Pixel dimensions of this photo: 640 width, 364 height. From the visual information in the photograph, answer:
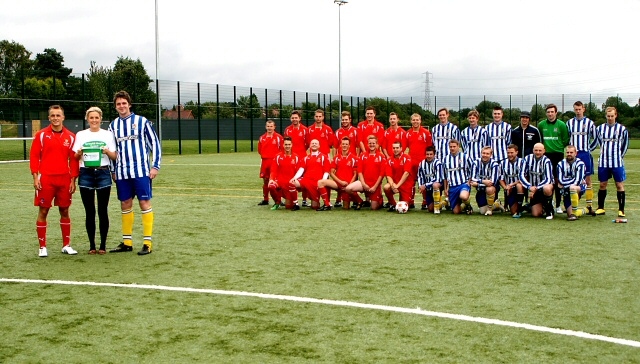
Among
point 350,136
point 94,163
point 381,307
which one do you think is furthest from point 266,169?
point 381,307

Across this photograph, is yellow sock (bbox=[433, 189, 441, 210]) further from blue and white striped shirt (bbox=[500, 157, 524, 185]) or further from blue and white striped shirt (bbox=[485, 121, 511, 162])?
blue and white striped shirt (bbox=[485, 121, 511, 162])

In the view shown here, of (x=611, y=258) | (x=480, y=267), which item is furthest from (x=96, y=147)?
(x=611, y=258)

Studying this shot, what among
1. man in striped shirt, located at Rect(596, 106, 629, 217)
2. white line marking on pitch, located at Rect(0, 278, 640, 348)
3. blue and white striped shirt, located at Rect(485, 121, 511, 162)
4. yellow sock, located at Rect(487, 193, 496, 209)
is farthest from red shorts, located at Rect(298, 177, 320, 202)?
white line marking on pitch, located at Rect(0, 278, 640, 348)

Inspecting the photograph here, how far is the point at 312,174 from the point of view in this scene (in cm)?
1172

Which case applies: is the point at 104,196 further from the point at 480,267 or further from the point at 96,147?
the point at 480,267

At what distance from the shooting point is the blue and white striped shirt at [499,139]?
460 inches

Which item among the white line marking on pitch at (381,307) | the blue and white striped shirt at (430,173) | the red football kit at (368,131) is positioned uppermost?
the red football kit at (368,131)

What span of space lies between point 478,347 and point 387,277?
6.92 feet

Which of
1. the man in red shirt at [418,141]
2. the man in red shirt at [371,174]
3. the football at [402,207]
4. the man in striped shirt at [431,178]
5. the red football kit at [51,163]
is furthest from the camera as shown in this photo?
the man in red shirt at [418,141]

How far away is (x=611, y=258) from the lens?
7258mm

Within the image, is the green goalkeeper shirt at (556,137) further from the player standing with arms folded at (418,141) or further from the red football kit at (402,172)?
the red football kit at (402,172)

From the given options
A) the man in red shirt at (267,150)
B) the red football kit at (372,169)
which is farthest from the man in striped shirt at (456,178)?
the man in red shirt at (267,150)

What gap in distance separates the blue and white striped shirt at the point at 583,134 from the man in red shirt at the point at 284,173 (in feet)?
15.1

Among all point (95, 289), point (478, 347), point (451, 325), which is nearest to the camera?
point (478, 347)
